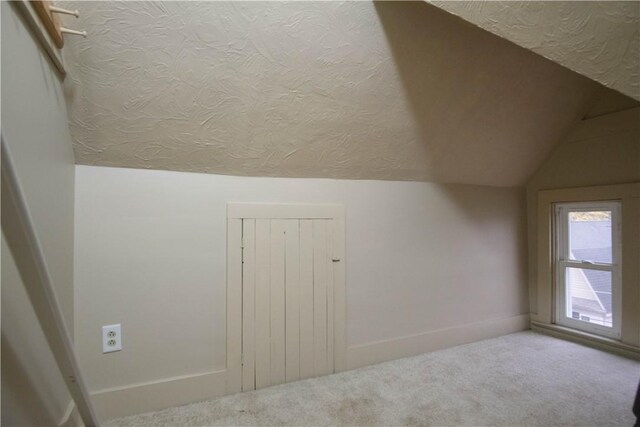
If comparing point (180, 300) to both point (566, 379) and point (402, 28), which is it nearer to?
point (402, 28)

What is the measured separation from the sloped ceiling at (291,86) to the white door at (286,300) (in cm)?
39

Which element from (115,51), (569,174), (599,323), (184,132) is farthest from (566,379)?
(115,51)

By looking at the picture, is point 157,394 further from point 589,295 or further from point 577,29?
point 589,295

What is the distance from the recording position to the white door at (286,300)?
1953 millimetres

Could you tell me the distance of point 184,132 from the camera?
169cm

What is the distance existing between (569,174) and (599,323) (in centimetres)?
122

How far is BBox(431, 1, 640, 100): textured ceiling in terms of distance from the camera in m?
1.25

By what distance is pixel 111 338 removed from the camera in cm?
167

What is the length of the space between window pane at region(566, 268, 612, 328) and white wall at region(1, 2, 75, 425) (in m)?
3.53

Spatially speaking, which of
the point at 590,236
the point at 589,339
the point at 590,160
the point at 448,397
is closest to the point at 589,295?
the point at 589,339

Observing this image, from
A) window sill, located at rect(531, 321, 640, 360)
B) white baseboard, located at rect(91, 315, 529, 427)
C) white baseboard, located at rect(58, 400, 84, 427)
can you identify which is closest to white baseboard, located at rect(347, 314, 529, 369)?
white baseboard, located at rect(91, 315, 529, 427)

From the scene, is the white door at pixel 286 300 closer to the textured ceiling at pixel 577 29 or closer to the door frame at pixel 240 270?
the door frame at pixel 240 270

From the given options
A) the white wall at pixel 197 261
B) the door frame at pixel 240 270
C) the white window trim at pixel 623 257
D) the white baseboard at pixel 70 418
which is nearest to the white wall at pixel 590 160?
the white window trim at pixel 623 257

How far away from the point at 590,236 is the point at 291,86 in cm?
272
